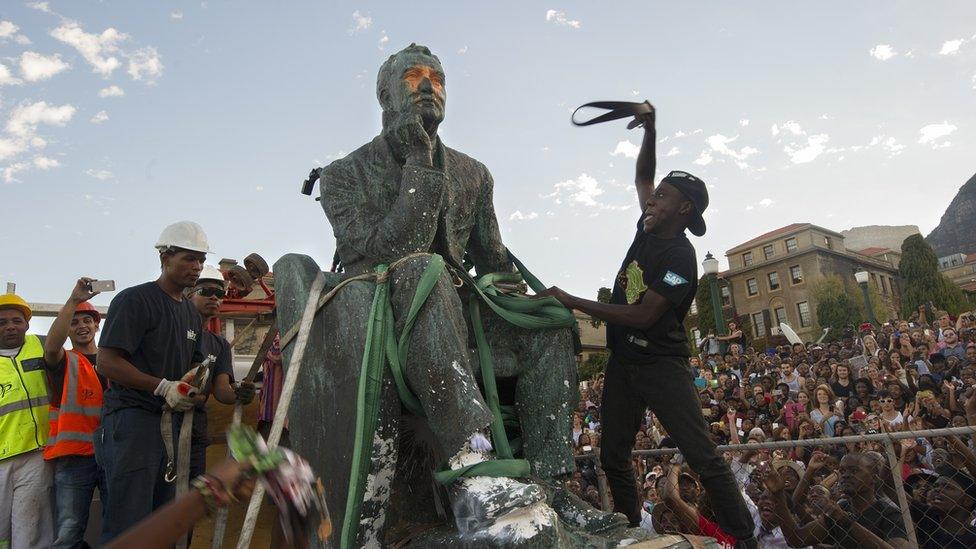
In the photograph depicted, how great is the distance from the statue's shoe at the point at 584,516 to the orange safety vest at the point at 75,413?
2.60 metres

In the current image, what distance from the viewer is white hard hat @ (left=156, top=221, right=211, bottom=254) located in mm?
3654

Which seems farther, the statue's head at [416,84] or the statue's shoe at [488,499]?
the statue's head at [416,84]

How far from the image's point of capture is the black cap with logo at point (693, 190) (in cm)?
363

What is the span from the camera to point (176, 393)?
3.25 meters

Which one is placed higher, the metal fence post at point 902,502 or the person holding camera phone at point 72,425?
the person holding camera phone at point 72,425

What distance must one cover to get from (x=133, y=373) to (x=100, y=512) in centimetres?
131

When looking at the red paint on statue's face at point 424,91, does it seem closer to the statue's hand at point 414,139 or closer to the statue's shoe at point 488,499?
the statue's hand at point 414,139

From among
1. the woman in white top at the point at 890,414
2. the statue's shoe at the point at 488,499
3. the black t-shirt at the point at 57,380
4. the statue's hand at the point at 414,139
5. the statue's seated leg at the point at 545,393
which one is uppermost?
the statue's hand at the point at 414,139

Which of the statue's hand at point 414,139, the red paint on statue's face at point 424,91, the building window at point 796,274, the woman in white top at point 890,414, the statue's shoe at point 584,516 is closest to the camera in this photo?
the statue's shoe at point 584,516

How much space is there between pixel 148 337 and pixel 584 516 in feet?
7.60

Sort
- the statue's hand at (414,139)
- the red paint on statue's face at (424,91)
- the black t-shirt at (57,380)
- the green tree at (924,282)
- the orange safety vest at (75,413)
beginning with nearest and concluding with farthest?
the statue's hand at (414,139), the red paint on statue's face at (424,91), the orange safety vest at (75,413), the black t-shirt at (57,380), the green tree at (924,282)

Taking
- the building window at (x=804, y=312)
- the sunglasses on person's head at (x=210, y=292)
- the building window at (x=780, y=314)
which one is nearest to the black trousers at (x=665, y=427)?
the sunglasses on person's head at (x=210, y=292)

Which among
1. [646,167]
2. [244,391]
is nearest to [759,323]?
[646,167]

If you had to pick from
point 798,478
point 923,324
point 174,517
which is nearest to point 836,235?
point 923,324
